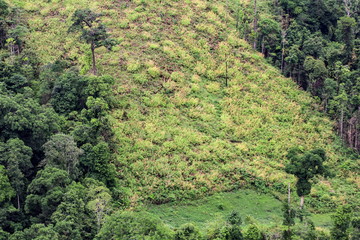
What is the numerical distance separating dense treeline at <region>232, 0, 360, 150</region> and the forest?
0.56ft

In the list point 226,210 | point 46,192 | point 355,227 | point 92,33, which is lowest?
point 226,210

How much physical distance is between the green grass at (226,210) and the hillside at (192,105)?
890 mm

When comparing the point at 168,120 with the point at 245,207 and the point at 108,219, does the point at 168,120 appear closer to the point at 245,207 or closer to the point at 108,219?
the point at 245,207

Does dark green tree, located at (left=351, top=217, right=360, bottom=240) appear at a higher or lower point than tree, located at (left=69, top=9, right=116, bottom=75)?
lower

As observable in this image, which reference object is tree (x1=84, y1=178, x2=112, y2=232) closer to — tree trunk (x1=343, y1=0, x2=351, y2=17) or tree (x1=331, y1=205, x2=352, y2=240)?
tree (x1=331, y1=205, x2=352, y2=240)

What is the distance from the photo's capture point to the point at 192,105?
4791 centimetres

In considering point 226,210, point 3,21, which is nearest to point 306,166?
point 226,210

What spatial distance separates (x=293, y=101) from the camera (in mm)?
50750

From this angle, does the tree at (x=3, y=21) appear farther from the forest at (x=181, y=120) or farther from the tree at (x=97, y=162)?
the tree at (x=97, y=162)

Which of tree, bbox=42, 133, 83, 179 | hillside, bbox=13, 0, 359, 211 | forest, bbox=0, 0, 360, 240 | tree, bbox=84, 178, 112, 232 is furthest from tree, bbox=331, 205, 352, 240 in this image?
tree, bbox=42, 133, 83, 179

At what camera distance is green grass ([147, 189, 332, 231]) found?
36.3 meters

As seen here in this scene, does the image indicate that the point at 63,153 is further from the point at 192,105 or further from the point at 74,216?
the point at 192,105

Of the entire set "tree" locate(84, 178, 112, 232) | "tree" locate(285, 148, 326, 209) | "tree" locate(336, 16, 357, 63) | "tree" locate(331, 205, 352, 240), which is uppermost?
"tree" locate(336, 16, 357, 63)

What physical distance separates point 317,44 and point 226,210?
83.2 feet
